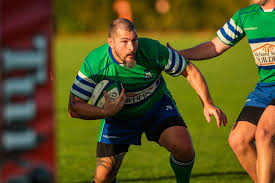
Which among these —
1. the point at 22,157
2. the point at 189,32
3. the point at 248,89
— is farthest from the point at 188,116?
the point at 189,32

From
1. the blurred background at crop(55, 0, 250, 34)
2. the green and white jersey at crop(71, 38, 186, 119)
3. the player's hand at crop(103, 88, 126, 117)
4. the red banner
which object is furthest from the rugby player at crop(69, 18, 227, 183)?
the blurred background at crop(55, 0, 250, 34)

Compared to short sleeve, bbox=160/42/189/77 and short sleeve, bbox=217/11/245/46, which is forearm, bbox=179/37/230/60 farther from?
short sleeve, bbox=160/42/189/77

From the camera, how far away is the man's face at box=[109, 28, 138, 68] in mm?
4996

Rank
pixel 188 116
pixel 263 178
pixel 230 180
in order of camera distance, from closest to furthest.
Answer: pixel 263 178 < pixel 230 180 < pixel 188 116

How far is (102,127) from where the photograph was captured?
5.61 meters

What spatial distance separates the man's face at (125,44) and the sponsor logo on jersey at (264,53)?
49.0 inches

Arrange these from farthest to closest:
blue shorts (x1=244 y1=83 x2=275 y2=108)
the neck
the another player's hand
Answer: the neck, blue shorts (x1=244 y1=83 x2=275 y2=108), the another player's hand

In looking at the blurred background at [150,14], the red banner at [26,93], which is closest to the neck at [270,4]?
the red banner at [26,93]

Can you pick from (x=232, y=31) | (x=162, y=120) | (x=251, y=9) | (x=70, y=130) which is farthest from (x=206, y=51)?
(x=70, y=130)

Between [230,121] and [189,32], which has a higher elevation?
[189,32]

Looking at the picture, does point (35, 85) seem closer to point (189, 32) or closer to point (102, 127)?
point (102, 127)

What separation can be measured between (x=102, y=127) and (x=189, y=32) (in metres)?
52.6

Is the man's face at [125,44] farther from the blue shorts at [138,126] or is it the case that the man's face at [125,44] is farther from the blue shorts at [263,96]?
the blue shorts at [263,96]

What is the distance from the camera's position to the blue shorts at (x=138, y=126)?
5484 millimetres
